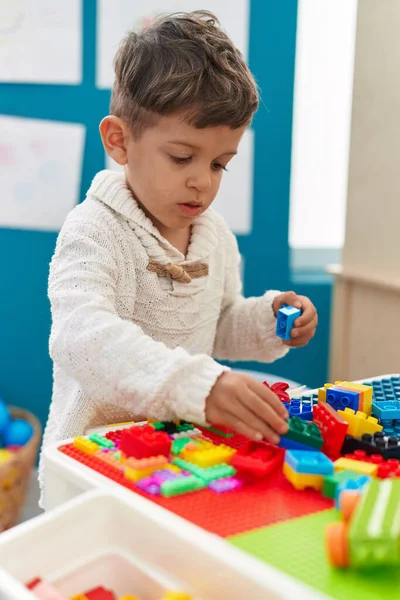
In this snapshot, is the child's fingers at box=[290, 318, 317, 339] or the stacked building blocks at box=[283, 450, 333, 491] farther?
the child's fingers at box=[290, 318, 317, 339]

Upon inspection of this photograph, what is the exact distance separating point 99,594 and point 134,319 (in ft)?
1.53

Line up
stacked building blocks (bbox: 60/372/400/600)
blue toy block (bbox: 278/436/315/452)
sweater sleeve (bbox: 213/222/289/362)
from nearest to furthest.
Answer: stacked building blocks (bbox: 60/372/400/600) < blue toy block (bbox: 278/436/315/452) < sweater sleeve (bbox: 213/222/289/362)

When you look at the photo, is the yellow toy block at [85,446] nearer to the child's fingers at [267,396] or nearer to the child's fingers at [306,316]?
the child's fingers at [267,396]

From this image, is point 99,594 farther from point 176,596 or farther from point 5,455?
point 5,455

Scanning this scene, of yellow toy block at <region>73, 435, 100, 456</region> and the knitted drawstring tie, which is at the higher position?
the knitted drawstring tie

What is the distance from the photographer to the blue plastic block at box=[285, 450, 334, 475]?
625 millimetres

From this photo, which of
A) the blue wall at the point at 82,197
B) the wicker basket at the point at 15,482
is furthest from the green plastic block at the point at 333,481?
the blue wall at the point at 82,197

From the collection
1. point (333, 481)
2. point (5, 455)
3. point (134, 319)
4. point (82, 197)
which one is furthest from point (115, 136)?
point (5, 455)

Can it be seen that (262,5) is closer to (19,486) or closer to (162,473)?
(19,486)

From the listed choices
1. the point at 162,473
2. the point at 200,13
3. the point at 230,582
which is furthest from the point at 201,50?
the point at 230,582

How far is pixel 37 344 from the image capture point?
6.34 feet

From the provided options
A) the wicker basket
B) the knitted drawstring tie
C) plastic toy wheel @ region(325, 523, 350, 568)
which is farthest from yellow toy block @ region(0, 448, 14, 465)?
plastic toy wheel @ region(325, 523, 350, 568)

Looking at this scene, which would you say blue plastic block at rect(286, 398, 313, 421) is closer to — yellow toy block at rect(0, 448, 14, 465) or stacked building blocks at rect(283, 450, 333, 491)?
stacked building blocks at rect(283, 450, 333, 491)

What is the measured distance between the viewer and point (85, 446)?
0.69 metres
